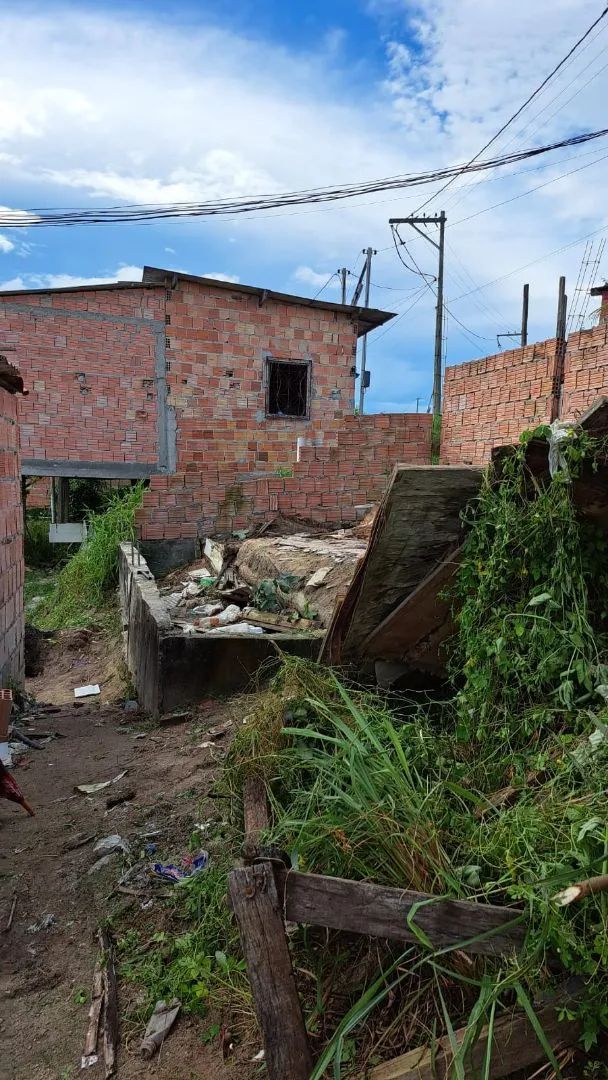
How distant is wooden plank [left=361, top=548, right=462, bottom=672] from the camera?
283 centimetres

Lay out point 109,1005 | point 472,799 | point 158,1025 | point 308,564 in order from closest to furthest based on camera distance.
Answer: point 472,799
point 158,1025
point 109,1005
point 308,564

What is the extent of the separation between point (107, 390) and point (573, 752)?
12.4m

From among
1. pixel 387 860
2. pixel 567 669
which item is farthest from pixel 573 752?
pixel 387 860

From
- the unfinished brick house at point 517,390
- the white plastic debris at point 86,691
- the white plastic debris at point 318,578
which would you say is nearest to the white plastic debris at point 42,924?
the white plastic debris at point 318,578

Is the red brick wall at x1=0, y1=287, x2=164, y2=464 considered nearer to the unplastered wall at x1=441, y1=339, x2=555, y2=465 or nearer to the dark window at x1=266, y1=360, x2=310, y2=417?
the dark window at x1=266, y1=360, x2=310, y2=417

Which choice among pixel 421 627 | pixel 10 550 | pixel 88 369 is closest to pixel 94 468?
pixel 88 369

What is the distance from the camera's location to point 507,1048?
63.2 inches

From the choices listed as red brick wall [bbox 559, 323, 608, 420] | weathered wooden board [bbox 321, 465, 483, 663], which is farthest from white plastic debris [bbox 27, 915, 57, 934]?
red brick wall [bbox 559, 323, 608, 420]

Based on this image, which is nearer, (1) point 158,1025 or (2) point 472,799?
(2) point 472,799

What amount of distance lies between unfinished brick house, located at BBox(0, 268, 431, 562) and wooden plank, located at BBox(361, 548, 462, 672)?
727 centimetres

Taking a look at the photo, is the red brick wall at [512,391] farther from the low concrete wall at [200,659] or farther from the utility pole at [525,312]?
the utility pole at [525,312]

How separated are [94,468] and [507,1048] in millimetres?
12592

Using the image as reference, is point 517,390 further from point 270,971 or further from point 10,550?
point 270,971

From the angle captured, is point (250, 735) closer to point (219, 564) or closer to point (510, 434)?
point (219, 564)
